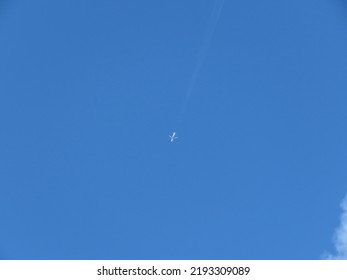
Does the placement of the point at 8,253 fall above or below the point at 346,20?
below

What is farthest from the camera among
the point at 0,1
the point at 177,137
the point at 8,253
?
the point at 177,137

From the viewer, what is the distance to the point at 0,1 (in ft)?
223
